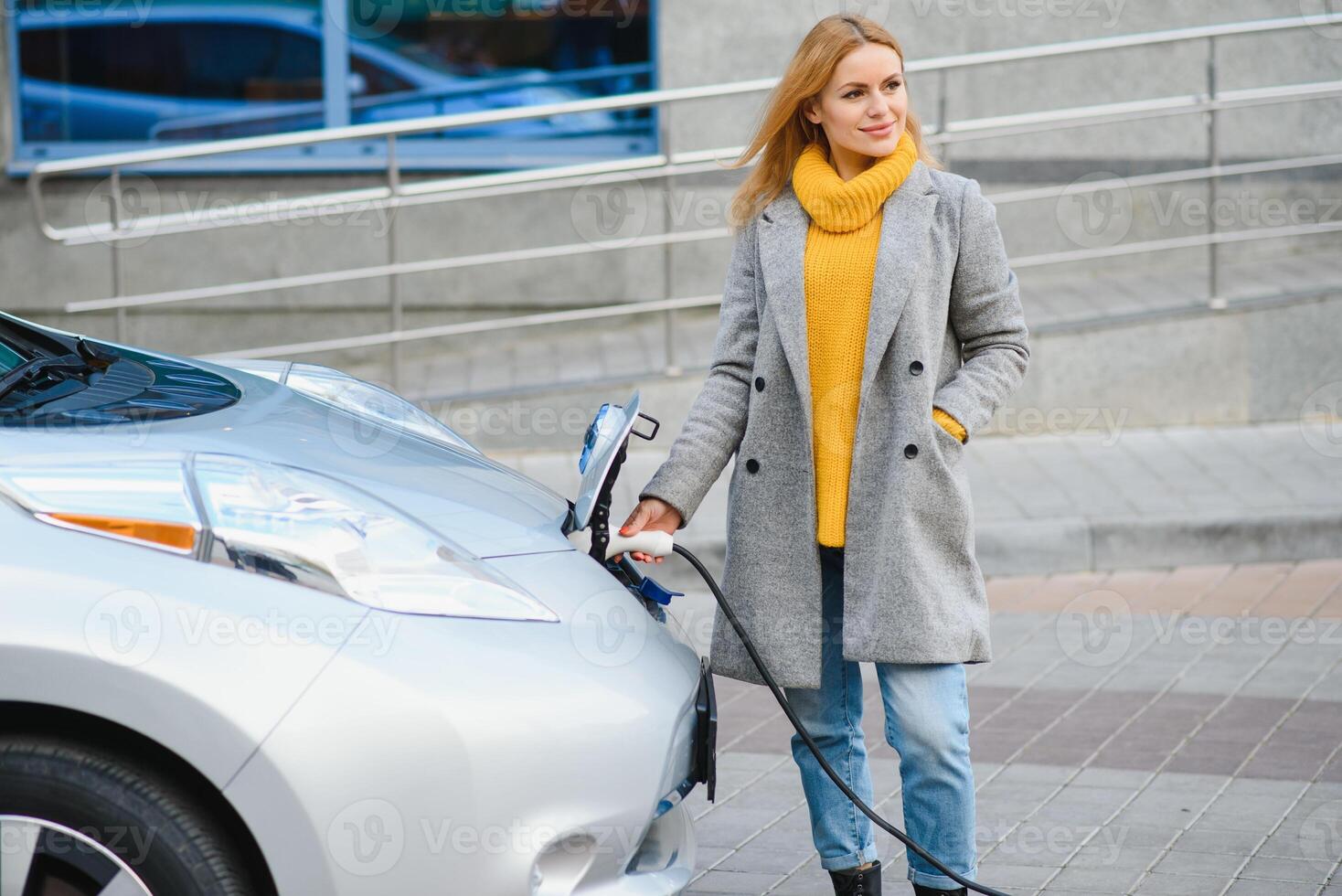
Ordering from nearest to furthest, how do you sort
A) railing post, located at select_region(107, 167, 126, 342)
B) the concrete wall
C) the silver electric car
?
the silver electric car < railing post, located at select_region(107, 167, 126, 342) < the concrete wall

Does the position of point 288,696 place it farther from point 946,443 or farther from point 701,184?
point 701,184

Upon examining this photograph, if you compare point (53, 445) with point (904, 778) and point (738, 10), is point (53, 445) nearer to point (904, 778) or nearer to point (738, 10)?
point (904, 778)

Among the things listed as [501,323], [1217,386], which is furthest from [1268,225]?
[501,323]

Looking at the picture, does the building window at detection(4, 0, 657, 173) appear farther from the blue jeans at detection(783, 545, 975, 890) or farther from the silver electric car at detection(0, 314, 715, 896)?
the silver electric car at detection(0, 314, 715, 896)

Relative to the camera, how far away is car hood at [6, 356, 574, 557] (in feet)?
8.39

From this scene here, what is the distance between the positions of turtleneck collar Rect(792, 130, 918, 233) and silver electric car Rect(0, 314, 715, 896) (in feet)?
2.79

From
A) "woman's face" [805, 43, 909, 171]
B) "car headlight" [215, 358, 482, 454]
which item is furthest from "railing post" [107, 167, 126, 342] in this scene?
"woman's face" [805, 43, 909, 171]

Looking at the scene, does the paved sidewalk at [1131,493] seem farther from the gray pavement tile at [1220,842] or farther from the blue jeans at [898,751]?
the blue jeans at [898,751]

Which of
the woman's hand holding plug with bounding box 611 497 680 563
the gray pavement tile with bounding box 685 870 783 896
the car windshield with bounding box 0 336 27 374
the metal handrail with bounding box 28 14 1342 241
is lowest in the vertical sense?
the gray pavement tile with bounding box 685 870 783 896

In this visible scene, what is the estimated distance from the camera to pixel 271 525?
7.89 feet

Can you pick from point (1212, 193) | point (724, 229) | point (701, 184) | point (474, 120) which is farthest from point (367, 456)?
point (1212, 193)

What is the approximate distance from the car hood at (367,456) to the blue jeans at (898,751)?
0.59 meters

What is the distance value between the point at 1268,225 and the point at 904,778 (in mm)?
6297

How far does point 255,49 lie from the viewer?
8906mm
